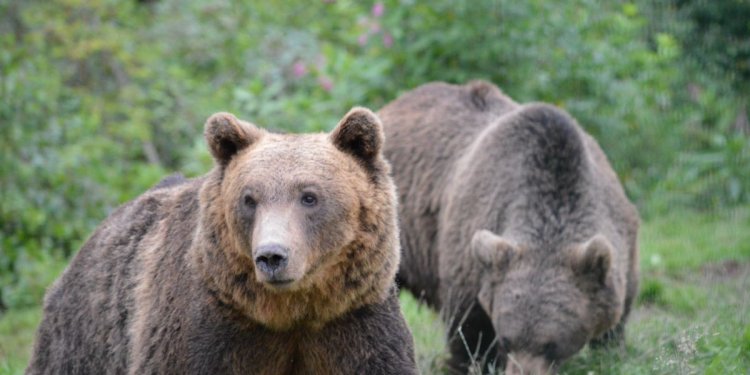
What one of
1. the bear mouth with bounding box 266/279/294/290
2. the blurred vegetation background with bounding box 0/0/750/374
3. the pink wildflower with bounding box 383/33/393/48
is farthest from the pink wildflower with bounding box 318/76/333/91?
the bear mouth with bounding box 266/279/294/290

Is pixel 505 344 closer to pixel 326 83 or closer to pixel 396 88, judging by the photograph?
pixel 396 88

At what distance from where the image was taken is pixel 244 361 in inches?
169

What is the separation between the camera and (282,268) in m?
3.92

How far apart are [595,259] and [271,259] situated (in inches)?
108

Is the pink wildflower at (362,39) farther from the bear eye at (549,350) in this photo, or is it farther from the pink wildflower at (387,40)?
the bear eye at (549,350)

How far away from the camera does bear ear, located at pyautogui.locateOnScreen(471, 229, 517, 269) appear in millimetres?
6246

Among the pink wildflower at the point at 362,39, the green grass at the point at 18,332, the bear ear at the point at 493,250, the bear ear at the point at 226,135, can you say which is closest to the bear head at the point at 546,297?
the bear ear at the point at 493,250

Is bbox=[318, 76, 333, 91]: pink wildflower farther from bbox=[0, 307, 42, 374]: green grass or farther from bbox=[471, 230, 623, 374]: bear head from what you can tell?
bbox=[471, 230, 623, 374]: bear head

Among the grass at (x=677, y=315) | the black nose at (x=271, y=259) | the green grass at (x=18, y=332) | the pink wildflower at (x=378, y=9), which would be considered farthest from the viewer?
the pink wildflower at (x=378, y=9)

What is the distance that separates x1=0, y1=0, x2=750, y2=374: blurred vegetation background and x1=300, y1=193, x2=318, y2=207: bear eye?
657cm

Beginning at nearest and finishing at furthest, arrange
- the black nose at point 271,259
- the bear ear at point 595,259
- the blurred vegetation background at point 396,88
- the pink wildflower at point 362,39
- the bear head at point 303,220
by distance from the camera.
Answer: the black nose at point 271,259 → the bear head at point 303,220 → the bear ear at point 595,259 → the blurred vegetation background at point 396,88 → the pink wildflower at point 362,39

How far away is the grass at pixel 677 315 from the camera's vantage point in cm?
565

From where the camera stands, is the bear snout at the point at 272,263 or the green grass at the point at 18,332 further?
the green grass at the point at 18,332

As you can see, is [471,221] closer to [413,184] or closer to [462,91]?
[413,184]
